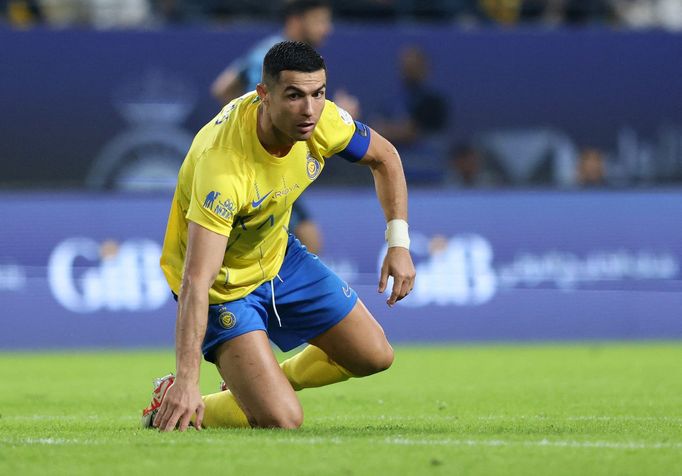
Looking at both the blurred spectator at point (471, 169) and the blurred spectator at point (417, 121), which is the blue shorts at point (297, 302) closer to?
the blurred spectator at point (417, 121)

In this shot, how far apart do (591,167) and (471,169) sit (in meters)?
1.42

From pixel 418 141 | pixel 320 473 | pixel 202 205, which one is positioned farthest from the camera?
pixel 418 141

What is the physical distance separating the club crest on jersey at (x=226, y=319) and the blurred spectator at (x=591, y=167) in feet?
31.1

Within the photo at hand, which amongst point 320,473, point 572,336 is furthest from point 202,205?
point 572,336

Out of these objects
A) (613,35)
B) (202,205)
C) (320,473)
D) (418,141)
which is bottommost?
(320,473)

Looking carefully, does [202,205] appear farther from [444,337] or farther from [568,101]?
[568,101]

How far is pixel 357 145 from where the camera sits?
7.07 metres

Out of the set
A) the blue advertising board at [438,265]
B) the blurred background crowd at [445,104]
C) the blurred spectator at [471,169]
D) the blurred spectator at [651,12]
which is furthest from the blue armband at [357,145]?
the blurred spectator at [651,12]

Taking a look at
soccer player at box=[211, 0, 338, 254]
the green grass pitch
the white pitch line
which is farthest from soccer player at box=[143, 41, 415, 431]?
soccer player at box=[211, 0, 338, 254]

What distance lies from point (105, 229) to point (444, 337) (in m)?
3.42

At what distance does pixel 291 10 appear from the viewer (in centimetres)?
984

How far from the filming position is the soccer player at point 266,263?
6.27 meters

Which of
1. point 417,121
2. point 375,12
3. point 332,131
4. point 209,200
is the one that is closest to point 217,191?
point 209,200

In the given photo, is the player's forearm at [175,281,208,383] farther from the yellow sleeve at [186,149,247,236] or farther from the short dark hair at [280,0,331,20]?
the short dark hair at [280,0,331,20]
